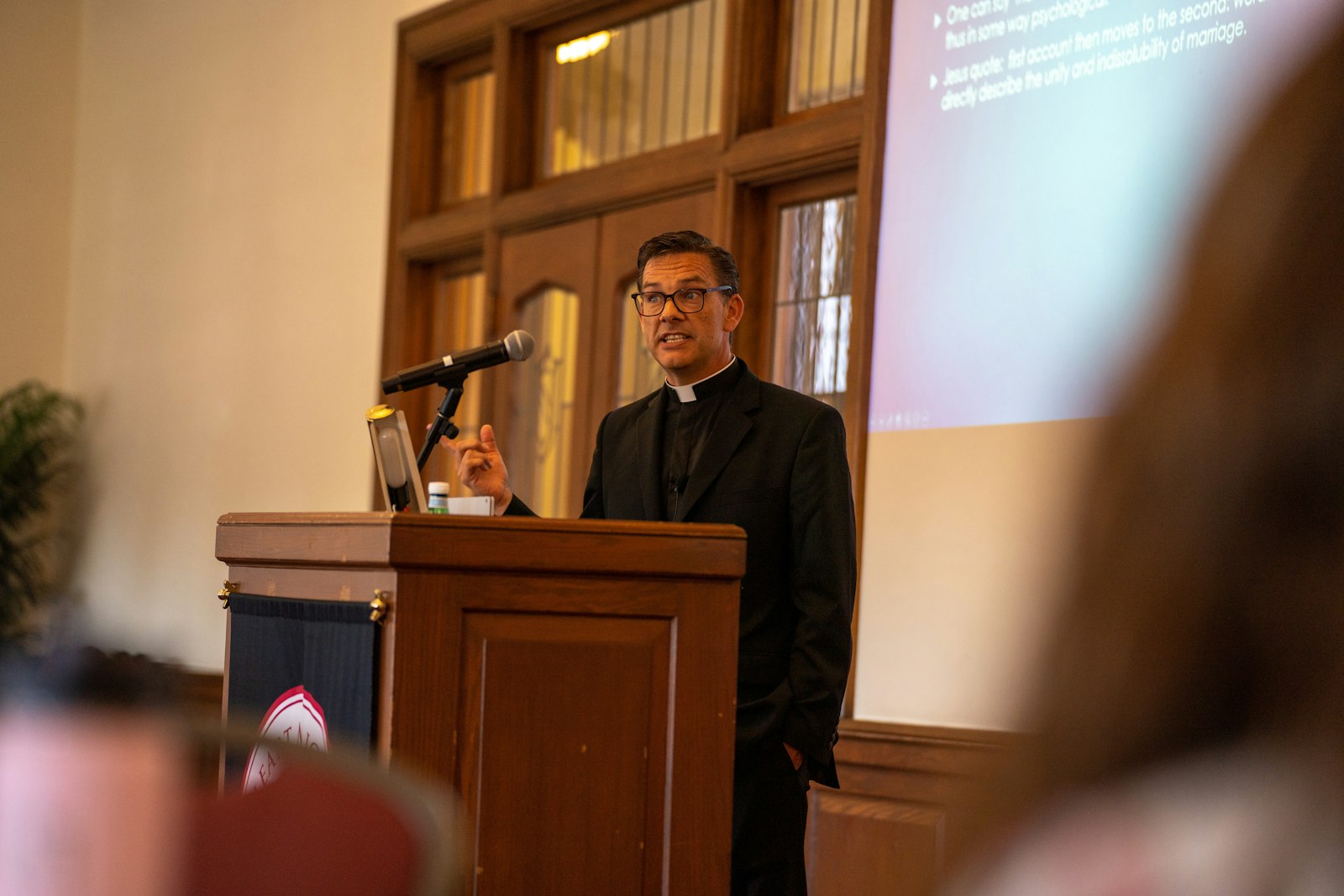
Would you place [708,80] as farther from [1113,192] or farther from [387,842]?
[387,842]

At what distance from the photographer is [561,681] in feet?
7.12

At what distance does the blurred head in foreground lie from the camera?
1.29ft

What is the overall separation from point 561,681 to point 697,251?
45.7 inches

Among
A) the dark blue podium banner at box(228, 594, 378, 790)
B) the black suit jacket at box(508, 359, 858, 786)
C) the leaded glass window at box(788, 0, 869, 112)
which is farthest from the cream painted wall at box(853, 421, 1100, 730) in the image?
the dark blue podium banner at box(228, 594, 378, 790)

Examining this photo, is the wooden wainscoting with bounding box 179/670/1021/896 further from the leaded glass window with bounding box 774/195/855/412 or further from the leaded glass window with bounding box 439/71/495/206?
the leaded glass window with bounding box 439/71/495/206

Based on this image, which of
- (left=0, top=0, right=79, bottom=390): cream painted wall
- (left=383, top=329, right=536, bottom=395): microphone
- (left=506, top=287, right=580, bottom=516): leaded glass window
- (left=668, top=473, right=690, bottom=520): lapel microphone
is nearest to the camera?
(left=383, top=329, right=536, bottom=395): microphone

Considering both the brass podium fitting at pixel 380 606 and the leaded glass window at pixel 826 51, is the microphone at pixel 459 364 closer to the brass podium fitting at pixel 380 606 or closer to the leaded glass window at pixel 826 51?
the brass podium fitting at pixel 380 606

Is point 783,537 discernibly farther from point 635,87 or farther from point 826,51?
point 635,87

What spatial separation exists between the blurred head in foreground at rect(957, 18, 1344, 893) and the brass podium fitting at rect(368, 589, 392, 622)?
1.74 m

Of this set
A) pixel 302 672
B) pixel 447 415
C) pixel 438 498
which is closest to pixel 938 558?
pixel 447 415

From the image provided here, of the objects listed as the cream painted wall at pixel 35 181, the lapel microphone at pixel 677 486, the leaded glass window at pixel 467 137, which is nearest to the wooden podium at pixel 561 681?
the lapel microphone at pixel 677 486

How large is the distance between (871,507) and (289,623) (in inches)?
88.7

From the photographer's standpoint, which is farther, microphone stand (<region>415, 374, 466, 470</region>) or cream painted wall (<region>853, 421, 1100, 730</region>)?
cream painted wall (<region>853, 421, 1100, 730</region>)

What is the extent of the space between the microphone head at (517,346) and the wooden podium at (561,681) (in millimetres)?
496
